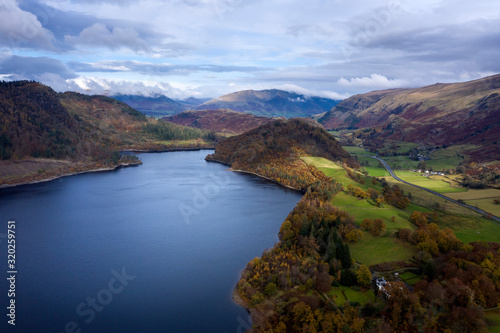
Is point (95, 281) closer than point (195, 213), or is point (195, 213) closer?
point (95, 281)

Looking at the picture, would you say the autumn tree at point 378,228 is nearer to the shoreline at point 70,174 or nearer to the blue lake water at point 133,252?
the blue lake water at point 133,252

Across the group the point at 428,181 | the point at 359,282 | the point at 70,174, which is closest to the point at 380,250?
the point at 359,282

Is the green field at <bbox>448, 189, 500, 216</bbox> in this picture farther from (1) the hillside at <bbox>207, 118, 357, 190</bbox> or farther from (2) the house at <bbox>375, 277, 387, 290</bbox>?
(2) the house at <bbox>375, 277, 387, 290</bbox>

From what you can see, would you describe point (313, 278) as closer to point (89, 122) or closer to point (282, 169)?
point (282, 169)

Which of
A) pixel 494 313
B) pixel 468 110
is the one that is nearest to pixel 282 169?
pixel 494 313

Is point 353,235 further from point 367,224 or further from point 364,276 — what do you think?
point 364,276
